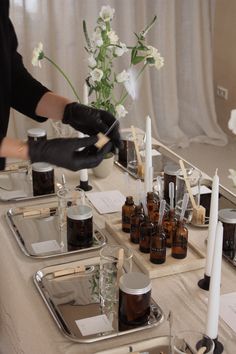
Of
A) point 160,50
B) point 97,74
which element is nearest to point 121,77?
point 97,74

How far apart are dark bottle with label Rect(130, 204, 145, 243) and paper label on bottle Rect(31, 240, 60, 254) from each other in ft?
0.69

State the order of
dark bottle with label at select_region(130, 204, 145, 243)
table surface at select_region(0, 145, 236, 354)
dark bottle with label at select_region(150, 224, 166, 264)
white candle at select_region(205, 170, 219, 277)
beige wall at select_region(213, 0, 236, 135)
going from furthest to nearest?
beige wall at select_region(213, 0, 236, 135) < dark bottle with label at select_region(130, 204, 145, 243) < dark bottle with label at select_region(150, 224, 166, 264) < white candle at select_region(205, 170, 219, 277) < table surface at select_region(0, 145, 236, 354)

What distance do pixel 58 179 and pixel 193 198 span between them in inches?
21.4

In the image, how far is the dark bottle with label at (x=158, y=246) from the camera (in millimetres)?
1414

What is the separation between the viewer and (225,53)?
436 cm

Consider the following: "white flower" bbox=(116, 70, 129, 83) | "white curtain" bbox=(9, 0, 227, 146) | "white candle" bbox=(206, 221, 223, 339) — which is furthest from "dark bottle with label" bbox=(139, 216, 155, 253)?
"white curtain" bbox=(9, 0, 227, 146)

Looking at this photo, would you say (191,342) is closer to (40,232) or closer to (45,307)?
(45,307)

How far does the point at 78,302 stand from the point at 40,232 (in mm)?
378

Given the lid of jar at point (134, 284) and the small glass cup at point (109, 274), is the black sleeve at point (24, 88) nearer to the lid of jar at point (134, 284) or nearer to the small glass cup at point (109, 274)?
the small glass cup at point (109, 274)

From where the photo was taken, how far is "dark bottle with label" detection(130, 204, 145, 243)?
59.7 inches

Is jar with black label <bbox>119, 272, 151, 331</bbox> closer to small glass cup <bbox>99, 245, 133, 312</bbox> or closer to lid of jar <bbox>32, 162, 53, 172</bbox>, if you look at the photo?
small glass cup <bbox>99, 245, 133, 312</bbox>

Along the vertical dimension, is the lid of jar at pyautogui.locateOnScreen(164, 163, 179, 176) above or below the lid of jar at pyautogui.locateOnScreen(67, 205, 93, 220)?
above

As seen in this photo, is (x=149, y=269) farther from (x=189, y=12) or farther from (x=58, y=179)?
(x=189, y=12)

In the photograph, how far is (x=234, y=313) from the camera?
127 cm
